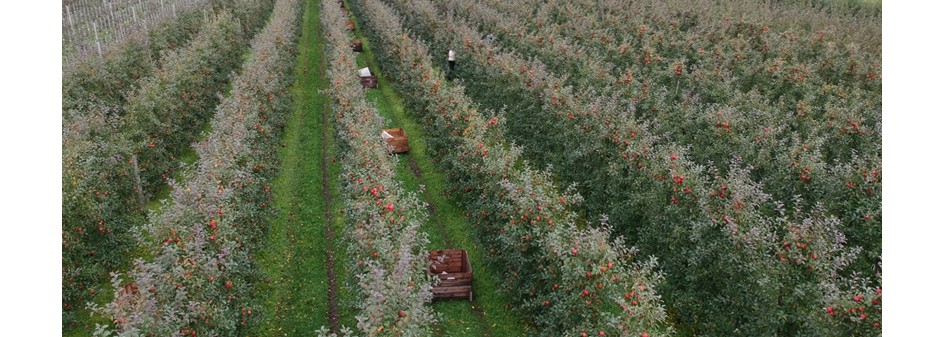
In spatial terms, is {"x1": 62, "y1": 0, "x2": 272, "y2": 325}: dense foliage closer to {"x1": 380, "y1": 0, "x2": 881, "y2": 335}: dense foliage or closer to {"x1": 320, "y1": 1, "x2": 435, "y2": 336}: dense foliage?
{"x1": 320, "y1": 1, "x2": 435, "y2": 336}: dense foliage

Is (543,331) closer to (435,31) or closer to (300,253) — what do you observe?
(300,253)

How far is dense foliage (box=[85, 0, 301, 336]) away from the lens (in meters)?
7.81

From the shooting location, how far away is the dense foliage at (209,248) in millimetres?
7809

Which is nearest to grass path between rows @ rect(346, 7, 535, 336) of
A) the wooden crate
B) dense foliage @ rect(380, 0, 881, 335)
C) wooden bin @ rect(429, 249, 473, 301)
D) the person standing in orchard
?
wooden bin @ rect(429, 249, 473, 301)

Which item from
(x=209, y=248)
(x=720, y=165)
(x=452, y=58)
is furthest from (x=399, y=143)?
(x=209, y=248)

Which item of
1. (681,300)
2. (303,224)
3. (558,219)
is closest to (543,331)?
(558,219)

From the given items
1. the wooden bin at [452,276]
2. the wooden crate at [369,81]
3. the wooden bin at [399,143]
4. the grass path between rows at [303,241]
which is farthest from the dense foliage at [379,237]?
the wooden crate at [369,81]

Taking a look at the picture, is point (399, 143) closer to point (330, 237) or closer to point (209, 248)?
point (330, 237)

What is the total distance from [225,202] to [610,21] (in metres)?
24.4

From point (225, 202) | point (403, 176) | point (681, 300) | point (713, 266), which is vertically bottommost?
point (403, 176)

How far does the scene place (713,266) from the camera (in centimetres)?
1115

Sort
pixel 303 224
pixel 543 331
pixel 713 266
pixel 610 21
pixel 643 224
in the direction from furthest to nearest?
pixel 610 21
pixel 303 224
pixel 643 224
pixel 713 266
pixel 543 331

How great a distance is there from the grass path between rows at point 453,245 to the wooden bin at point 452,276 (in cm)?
20

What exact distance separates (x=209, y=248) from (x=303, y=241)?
15.8ft
